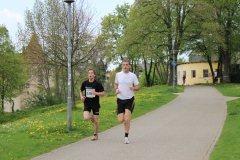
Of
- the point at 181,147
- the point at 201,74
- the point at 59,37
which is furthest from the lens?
the point at 201,74

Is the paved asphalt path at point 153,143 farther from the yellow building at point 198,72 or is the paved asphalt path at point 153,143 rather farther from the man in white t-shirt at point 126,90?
the yellow building at point 198,72

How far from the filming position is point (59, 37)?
20.5m

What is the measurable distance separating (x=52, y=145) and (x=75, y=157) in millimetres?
1541

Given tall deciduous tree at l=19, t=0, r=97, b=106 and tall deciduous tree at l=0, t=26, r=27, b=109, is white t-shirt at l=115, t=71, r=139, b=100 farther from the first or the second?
tall deciduous tree at l=0, t=26, r=27, b=109

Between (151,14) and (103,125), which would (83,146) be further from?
(151,14)

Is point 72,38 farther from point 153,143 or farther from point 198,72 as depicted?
point 198,72

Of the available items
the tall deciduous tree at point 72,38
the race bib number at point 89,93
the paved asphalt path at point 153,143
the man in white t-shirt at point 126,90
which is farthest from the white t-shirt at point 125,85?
the tall deciduous tree at point 72,38

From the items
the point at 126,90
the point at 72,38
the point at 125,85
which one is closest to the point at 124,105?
the point at 126,90

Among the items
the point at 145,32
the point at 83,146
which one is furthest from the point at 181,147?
the point at 145,32

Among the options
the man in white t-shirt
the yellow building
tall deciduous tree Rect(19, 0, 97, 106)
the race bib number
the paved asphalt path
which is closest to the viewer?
the paved asphalt path

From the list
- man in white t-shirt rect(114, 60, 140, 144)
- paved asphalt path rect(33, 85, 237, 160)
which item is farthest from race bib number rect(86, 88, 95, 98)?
paved asphalt path rect(33, 85, 237, 160)

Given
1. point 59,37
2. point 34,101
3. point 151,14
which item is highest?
point 151,14

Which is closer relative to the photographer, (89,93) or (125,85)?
(125,85)

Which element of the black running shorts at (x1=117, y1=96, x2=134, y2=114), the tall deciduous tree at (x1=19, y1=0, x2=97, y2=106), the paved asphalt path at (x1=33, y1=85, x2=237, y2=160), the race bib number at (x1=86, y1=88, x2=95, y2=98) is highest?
the tall deciduous tree at (x1=19, y1=0, x2=97, y2=106)
